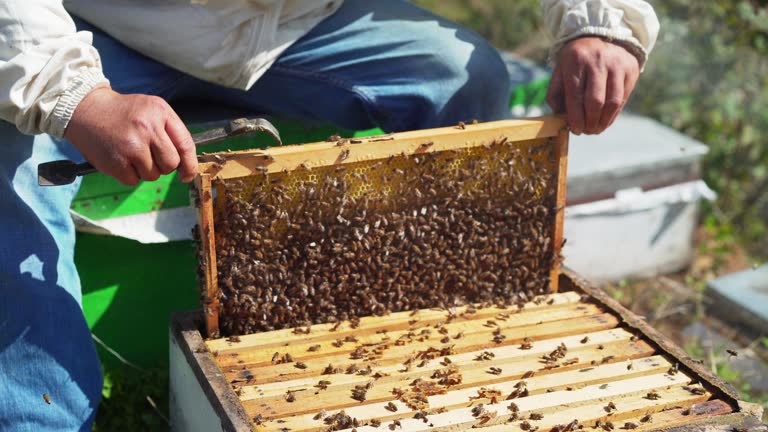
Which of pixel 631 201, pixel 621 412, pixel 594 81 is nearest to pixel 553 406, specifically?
pixel 621 412

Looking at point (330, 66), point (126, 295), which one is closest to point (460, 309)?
point (330, 66)

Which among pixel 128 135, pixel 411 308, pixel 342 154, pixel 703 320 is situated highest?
pixel 128 135

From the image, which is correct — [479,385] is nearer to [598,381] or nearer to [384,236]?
[598,381]

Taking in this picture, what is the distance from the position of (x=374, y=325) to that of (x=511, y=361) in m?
0.45

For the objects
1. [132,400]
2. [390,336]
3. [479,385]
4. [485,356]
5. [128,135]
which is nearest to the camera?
[128,135]

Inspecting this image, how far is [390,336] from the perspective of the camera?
2826 millimetres

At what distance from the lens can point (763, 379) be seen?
12.7 feet

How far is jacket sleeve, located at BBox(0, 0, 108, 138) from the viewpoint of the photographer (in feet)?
7.79

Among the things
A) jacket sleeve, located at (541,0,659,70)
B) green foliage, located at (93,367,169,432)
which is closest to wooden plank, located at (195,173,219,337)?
green foliage, located at (93,367,169,432)

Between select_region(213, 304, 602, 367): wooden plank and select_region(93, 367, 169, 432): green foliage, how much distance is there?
0.72 meters

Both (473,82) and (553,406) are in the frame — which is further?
(473,82)

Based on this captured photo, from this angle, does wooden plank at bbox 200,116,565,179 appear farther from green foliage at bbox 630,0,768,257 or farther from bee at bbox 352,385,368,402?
green foliage at bbox 630,0,768,257

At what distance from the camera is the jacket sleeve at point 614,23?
2.99 meters

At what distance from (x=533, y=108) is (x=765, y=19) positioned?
1688 mm
